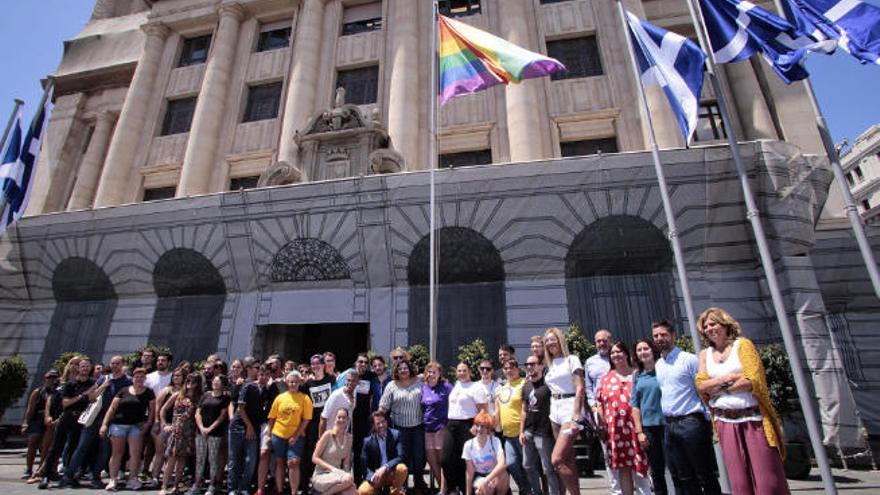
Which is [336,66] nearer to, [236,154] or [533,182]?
[236,154]

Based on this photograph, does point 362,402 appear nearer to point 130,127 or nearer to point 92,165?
point 130,127

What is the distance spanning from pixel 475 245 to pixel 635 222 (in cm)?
399

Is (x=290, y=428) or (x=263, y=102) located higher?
(x=263, y=102)

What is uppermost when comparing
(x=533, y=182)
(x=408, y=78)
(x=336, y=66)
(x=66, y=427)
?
(x=336, y=66)

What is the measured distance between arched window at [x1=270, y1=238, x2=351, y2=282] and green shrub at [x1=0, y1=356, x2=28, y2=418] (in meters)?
7.17

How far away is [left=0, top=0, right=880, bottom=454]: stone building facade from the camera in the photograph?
10.6 meters

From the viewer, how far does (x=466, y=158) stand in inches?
672

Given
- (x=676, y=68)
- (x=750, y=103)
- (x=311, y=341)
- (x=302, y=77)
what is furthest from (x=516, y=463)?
(x=302, y=77)

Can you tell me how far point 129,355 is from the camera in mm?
12773

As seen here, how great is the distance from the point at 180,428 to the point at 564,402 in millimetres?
5456

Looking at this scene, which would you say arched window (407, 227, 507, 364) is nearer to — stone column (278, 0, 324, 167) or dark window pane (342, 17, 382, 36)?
stone column (278, 0, 324, 167)

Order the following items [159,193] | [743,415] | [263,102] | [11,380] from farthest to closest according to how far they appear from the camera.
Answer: [263,102] < [159,193] < [11,380] < [743,415]

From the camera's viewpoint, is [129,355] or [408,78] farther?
[408,78]

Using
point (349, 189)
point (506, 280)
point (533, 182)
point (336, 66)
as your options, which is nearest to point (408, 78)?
point (336, 66)
